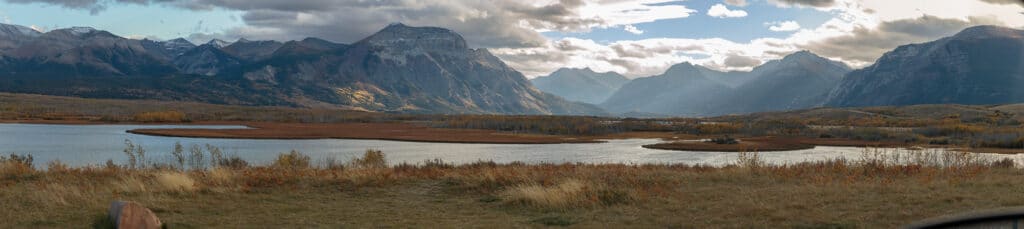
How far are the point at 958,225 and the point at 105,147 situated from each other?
87.3m

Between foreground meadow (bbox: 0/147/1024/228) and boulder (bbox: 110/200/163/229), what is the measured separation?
1.05 m

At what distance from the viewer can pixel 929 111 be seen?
19262 centimetres

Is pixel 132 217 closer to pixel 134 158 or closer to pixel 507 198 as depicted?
pixel 507 198

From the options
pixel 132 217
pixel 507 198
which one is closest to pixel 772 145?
pixel 507 198

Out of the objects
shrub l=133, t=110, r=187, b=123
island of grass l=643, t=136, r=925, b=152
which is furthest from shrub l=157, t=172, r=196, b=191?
shrub l=133, t=110, r=187, b=123

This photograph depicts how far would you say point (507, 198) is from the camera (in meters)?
19.7

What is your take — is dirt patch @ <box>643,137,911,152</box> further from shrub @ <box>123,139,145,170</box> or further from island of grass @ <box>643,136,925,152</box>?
shrub @ <box>123,139,145,170</box>

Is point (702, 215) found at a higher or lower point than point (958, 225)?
lower

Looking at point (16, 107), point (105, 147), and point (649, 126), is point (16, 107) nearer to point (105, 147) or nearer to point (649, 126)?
point (105, 147)

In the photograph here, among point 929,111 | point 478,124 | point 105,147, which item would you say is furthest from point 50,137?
point 929,111

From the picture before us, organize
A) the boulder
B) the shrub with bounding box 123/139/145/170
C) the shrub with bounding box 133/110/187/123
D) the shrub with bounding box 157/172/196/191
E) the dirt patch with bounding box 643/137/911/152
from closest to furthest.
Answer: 1. the boulder
2. the shrub with bounding box 157/172/196/191
3. the shrub with bounding box 123/139/145/170
4. the dirt patch with bounding box 643/137/911/152
5. the shrub with bounding box 133/110/187/123

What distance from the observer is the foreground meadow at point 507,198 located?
16125mm

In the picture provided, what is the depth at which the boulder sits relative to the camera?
13.7 metres

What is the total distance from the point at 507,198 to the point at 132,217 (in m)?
9.37
